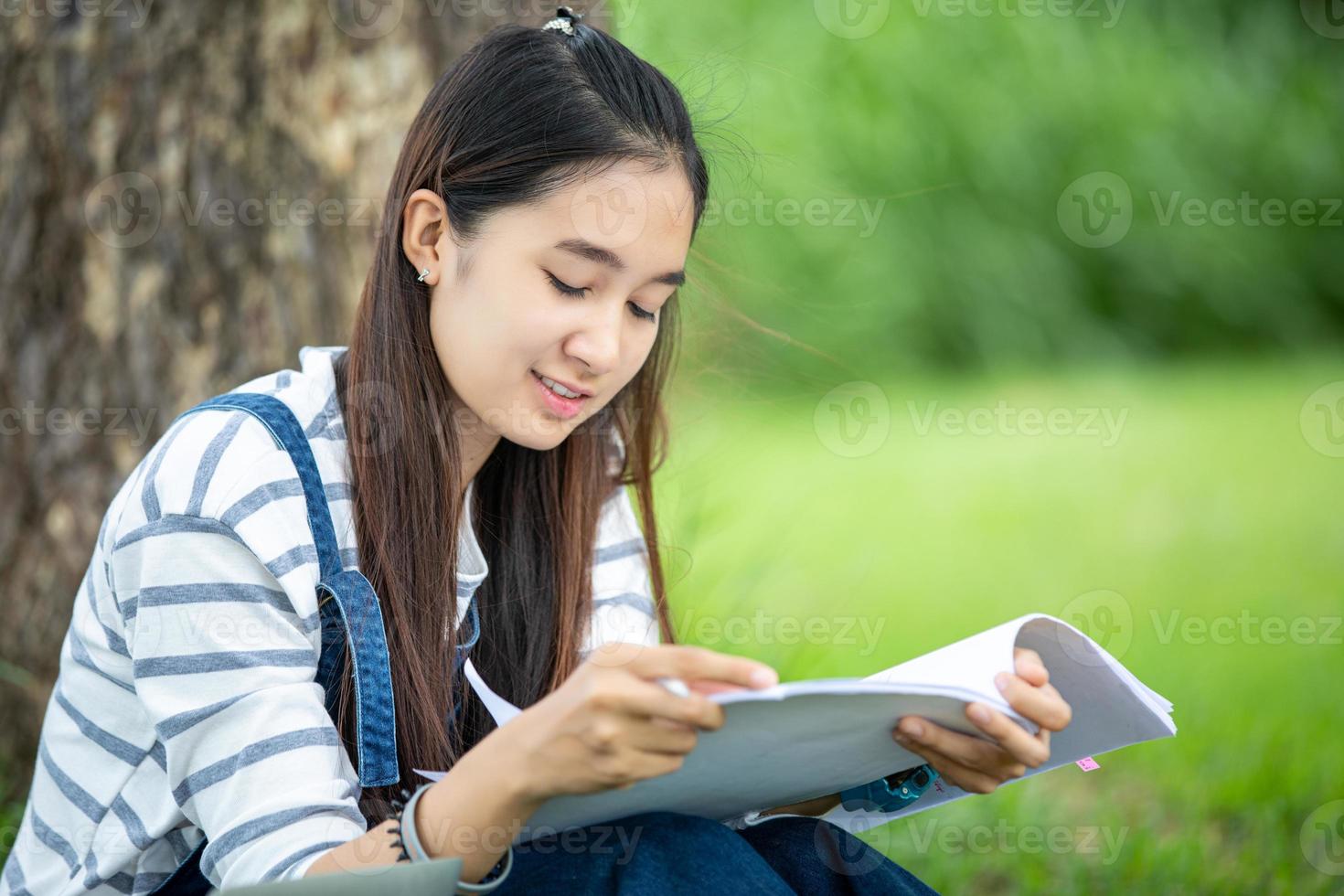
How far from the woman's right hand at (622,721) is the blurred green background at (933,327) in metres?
0.92

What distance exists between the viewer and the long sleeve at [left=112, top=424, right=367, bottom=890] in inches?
50.9

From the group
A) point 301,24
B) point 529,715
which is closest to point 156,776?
point 529,715

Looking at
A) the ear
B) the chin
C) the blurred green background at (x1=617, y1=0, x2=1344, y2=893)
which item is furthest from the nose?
the blurred green background at (x1=617, y1=0, x2=1344, y2=893)

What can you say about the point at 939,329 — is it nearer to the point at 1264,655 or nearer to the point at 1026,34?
the point at 1026,34

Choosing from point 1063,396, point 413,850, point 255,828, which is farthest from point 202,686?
point 1063,396

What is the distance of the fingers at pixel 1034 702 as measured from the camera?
4.09ft

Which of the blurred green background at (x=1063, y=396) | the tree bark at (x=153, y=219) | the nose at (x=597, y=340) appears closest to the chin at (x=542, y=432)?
the nose at (x=597, y=340)

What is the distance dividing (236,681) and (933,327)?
221 inches

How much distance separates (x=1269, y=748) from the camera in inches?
107

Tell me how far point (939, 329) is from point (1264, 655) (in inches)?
134

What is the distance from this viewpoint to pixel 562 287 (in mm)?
1533

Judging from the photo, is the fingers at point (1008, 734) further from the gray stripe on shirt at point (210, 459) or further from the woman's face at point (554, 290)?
the gray stripe on shirt at point (210, 459)

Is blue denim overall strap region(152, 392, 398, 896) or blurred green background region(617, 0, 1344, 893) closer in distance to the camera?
blue denim overall strap region(152, 392, 398, 896)

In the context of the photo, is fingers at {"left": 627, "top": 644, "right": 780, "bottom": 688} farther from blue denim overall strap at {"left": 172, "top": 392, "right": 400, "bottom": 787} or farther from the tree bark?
the tree bark
